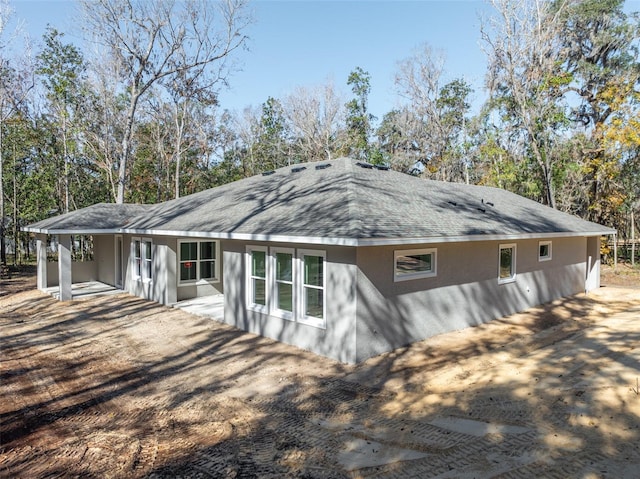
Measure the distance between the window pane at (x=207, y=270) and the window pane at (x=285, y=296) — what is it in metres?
5.47

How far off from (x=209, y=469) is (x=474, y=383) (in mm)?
3935

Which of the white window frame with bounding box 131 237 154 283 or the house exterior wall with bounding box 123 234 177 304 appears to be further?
the white window frame with bounding box 131 237 154 283

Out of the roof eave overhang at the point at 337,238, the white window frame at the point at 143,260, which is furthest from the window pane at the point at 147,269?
Result: the roof eave overhang at the point at 337,238

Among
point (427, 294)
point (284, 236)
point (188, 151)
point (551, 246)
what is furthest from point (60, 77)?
point (551, 246)

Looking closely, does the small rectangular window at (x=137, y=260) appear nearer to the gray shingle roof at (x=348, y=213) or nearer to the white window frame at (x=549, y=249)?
the gray shingle roof at (x=348, y=213)

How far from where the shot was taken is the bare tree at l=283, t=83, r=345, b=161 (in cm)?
2993

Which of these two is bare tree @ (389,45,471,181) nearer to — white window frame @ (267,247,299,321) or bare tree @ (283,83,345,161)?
bare tree @ (283,83,345,161)

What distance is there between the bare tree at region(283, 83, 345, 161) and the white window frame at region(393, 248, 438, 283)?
71.3 feet

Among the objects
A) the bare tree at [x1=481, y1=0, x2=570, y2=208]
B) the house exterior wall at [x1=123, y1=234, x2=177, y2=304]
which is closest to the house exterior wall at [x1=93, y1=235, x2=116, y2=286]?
the house exterior wall at [x1=123, y1=234, x2=177, y2=304]

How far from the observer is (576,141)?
2159 cm

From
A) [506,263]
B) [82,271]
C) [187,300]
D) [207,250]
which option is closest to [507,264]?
[506,263]

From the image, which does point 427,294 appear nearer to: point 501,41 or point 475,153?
point 501,41

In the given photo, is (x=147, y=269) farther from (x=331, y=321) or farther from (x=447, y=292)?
(x=447, y=292)

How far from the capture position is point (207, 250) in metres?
13.1
